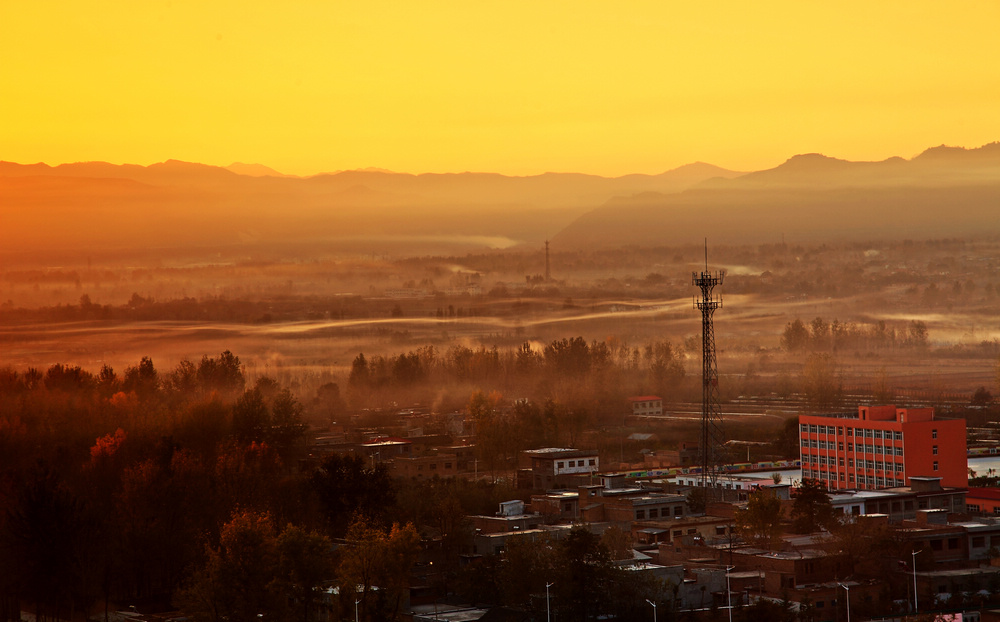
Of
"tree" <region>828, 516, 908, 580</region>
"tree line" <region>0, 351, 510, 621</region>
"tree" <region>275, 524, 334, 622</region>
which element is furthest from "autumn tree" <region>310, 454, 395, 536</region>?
"tree" <region>828, 516, 908, 580</region>

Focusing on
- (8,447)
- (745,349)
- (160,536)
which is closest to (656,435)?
(8,447)

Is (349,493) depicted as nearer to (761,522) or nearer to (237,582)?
(237,582)

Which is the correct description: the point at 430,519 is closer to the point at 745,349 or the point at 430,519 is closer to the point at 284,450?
the point at 284,450

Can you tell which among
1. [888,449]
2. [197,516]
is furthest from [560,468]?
[197,516]

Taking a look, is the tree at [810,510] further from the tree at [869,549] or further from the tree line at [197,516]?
the tree line at [197,516]

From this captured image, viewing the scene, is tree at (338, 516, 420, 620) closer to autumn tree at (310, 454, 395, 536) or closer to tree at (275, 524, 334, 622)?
tree at (275, 524, 334, 622)

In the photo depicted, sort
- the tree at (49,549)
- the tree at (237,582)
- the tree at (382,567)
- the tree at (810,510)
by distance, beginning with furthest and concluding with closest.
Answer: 1. the tree at (810,510)
2. the tree at (49,549)
3. the tree at (382,567)
4. the tree at (237,582)

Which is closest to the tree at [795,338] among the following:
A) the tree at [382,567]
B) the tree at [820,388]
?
the tree at [820,388]
